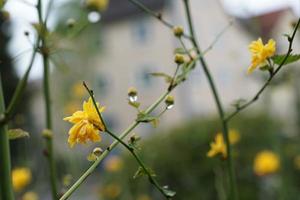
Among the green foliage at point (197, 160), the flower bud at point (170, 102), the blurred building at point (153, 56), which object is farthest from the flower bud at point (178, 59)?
the blurred building at point (153, 56)

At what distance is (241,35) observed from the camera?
21.3 m

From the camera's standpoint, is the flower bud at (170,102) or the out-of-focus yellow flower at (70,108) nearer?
the flower bud at (170,102)

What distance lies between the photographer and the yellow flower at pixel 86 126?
76 centimetres

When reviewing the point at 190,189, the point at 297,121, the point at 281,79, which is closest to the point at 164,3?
the point at 297,121

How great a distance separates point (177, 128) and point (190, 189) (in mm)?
1044

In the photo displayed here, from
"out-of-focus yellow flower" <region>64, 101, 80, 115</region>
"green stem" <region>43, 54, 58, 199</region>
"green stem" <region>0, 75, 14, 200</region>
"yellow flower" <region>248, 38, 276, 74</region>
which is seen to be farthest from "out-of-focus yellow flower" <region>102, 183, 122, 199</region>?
"green stem" <region>0, 75, 14, 200</region>

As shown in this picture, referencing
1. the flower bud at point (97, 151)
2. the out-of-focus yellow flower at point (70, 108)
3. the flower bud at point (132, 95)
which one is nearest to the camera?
the flower bud at point (97, 151)

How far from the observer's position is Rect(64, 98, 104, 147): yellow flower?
0.76 metres

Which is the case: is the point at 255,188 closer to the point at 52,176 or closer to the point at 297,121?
the point at 297,121

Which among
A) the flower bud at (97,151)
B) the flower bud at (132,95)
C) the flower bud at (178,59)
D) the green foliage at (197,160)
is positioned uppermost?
the flower bud at (178,59)

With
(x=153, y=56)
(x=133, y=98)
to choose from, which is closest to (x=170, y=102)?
(x=133, y=98)

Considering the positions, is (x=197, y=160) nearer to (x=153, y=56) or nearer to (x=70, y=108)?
(x=70, y=108)

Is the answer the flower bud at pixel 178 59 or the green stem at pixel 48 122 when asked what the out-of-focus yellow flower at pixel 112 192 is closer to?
the green stem at pixel 48 122

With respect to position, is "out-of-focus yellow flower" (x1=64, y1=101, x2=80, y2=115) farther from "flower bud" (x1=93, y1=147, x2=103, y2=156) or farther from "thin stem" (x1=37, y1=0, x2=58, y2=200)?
"flower bud" (x1=93, y1=147, x2=103, y2=156)
